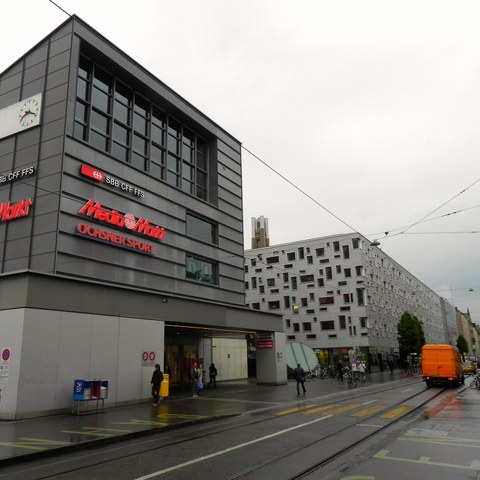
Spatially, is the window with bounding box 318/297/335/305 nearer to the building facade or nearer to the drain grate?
the building facade

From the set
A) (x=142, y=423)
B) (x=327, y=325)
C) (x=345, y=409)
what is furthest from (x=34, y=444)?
(x=327, y=325)

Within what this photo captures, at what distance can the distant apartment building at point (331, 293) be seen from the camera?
2453 inches

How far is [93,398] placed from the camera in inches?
645

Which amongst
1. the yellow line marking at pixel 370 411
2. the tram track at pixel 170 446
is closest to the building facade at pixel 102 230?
the tram track at pixel 170 446

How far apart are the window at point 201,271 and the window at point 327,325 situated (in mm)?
35262

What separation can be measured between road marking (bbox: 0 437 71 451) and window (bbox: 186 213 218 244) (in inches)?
806

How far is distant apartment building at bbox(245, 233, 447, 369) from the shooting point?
204 feet

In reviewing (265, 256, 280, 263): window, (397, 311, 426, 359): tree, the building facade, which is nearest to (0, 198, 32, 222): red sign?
the building facade

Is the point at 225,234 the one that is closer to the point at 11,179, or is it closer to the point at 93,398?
the point at 11,179

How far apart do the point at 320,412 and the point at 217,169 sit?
22652 mm

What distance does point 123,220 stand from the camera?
2491 cm

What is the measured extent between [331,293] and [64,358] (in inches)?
2038

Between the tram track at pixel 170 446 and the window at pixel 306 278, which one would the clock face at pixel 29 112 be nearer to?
the tram track at pixel 170 446

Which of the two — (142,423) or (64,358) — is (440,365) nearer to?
(142,423)
